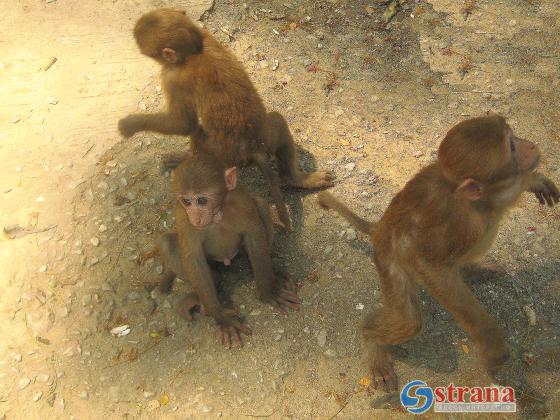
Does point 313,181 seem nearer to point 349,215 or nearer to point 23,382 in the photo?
point 349,215

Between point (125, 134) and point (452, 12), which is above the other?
point (452, 12)

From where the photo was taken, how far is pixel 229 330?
18.4 ft

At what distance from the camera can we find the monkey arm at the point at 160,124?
6.28m

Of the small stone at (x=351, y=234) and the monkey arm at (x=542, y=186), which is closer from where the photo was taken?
the monkey arm at (x=542, y=186)

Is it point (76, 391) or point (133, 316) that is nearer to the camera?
point (76, 391)

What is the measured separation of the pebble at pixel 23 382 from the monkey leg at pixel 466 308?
3.76 m

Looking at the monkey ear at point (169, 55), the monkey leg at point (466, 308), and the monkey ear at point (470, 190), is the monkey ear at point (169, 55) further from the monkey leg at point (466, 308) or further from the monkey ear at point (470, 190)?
the monkey leg at point (466, 308)

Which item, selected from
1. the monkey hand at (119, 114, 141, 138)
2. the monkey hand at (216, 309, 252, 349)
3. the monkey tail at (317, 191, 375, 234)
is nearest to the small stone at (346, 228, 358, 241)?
the monkey tail at (317, 191, 375, 234)

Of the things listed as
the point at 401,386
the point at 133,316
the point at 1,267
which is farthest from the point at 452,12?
the point at 1,267

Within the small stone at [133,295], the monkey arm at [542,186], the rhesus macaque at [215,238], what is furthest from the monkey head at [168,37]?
the monkey arm at [542,186]

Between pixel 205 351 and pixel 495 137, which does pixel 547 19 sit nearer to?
pixel 495 137

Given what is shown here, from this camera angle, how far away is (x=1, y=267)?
6176mm

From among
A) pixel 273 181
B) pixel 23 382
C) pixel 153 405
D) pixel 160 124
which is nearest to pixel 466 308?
pixel 273 181

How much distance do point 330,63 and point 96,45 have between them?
3368mm
